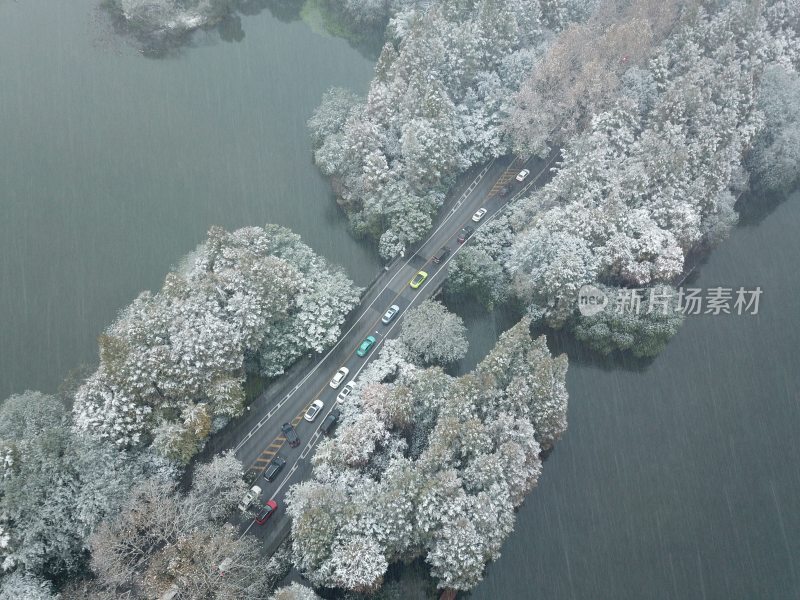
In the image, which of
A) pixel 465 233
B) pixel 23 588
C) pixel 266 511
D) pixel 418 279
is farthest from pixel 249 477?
pixel 465 233

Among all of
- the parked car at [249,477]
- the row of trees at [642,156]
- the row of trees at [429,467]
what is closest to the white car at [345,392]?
the row of trees at [429,467]

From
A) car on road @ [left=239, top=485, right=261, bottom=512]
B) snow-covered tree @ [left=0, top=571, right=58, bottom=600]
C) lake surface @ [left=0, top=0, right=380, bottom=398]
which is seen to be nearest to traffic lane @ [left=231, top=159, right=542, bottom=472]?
lake surface @ [left=0, top=0, right=380, bottom=398]

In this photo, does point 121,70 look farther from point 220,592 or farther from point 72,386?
point 220,592

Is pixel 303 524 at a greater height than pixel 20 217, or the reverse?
pixel 20 217

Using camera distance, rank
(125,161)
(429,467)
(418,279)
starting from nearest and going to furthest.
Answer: (429,467), (418,279), (125,161)

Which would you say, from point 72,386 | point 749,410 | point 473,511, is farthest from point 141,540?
point 749,410

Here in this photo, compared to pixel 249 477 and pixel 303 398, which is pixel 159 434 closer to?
pixel 249 477

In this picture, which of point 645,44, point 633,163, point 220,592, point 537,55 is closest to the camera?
point 220,592

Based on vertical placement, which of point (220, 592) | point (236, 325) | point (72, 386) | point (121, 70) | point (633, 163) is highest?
point (121, 70)
